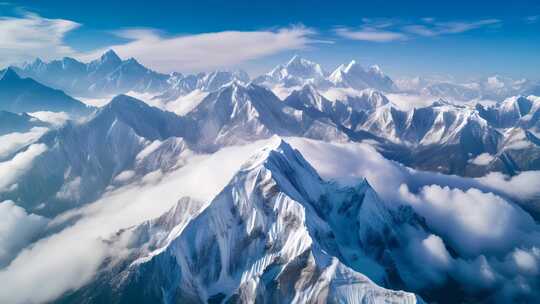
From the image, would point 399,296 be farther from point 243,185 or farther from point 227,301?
point 243,185

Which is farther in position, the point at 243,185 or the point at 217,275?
the point at 243,185

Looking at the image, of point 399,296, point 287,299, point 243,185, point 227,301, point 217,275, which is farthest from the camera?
point 243,185

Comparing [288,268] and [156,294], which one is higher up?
[288,268]

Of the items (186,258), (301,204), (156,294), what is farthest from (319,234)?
(156,294)

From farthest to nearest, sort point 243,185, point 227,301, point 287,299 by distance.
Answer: point 243,185
point 227,301
point 287,299

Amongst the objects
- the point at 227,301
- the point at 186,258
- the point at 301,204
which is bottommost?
the point at 227,301

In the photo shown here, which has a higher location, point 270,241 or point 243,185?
point 243,185

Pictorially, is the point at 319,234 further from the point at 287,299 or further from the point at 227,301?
the point at 227,301

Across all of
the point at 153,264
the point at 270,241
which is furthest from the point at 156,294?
the point at 270,241

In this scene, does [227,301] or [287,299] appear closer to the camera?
[287,299]
